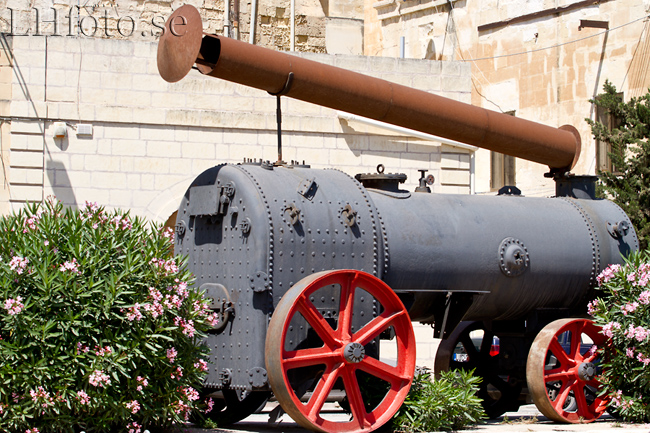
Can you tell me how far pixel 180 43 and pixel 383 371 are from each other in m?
3.24

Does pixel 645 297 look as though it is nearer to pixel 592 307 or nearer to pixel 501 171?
pixel 592 307

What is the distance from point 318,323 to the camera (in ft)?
25.9

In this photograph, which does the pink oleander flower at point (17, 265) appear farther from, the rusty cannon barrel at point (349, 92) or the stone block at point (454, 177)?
the stone block at point (454, 177)

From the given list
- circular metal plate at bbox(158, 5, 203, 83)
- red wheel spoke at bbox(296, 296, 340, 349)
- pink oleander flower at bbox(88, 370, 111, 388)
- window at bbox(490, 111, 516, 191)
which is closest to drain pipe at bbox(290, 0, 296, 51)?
window at bbox(490, 111, 516, 191)

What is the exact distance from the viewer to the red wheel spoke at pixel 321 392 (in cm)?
765

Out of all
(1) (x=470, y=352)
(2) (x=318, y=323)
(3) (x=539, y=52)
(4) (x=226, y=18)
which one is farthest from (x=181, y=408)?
(3) (x=539, y=52)

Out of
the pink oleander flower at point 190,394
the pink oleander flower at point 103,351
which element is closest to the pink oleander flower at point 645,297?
the pink oleander flower at point 190,394

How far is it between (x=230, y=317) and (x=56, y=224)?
1717 mm

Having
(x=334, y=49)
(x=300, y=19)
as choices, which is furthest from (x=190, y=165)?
(x=334, y=49)

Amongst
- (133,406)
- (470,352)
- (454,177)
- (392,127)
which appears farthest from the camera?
(454,177)

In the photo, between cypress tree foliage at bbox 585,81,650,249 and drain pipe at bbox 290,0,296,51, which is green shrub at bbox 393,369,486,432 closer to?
cypress tree foliage at bbox 585,81,650,249

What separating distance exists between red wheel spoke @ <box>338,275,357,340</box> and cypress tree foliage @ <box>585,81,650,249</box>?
1163cm

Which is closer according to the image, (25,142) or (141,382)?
(141,382)

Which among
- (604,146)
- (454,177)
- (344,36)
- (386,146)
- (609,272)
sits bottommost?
(609,272)
